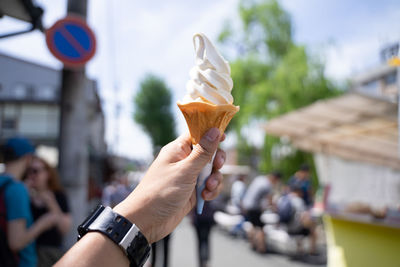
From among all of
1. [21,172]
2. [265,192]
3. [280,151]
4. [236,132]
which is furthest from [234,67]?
[21,172]

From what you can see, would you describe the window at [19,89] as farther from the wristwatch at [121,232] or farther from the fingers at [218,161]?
the wristwatch at [121,232]

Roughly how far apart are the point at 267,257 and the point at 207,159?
6968 mm

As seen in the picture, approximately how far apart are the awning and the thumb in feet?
11.3

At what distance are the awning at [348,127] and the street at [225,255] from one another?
283 cm

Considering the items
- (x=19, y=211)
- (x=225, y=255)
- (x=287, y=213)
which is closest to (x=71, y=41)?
(x=19, y=211)

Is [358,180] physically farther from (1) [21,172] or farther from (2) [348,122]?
(1) [21,172]

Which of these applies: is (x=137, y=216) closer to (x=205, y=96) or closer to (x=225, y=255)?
(x=205, y=96)

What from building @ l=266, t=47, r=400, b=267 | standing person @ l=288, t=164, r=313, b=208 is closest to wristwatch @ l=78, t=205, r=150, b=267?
building @ l=266, t=47, r=400, b=267

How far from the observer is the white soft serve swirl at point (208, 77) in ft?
4.96

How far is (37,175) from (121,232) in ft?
6.85

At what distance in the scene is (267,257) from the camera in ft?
24.3

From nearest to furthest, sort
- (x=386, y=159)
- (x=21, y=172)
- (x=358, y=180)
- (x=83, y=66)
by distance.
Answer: (x=21, y=172)
(x=83, y=66)
(x=386, y=159)
(x=358, y=180)

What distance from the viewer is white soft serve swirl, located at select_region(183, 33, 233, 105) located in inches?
59.6

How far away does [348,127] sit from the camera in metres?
5.60
